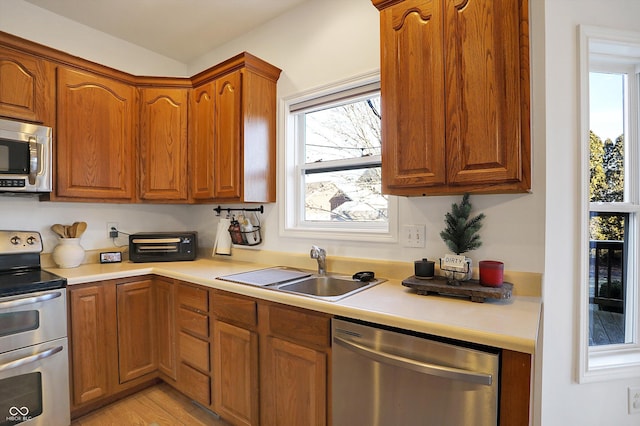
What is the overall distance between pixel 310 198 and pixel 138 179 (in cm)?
143

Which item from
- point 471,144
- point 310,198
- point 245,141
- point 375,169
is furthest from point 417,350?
point 245,141

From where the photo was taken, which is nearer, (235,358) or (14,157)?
(235,358)

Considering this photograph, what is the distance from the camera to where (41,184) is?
1.98m

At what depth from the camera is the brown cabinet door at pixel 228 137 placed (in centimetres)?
218

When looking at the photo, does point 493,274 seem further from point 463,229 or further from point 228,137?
point 228,137

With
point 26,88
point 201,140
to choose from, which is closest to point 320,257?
point 201,140

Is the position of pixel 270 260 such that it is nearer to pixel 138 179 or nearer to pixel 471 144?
pixel 138 179

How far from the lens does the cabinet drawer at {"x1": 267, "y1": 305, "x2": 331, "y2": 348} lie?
1.37 m

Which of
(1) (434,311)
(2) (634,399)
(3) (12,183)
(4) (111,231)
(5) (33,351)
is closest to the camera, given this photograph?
(1) (434,311)

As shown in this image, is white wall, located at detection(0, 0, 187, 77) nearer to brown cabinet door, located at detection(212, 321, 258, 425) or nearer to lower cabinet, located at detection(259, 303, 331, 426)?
brown cabinet door, located at detection(212, 321, 258, 425)

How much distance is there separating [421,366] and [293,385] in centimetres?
70

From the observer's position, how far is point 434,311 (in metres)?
1.19

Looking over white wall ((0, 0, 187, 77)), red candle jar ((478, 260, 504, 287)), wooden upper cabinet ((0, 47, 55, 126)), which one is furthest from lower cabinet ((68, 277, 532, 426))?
white wall ((0, 0, 187, 77))

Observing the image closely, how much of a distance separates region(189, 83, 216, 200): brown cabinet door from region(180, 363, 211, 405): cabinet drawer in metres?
1.21
